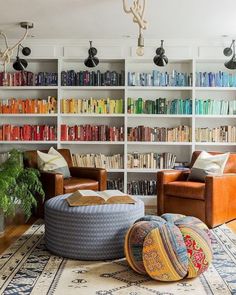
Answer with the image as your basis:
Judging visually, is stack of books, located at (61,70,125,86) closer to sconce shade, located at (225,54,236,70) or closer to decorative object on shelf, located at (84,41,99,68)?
decorative object on shelf, located at (84,41,99,68)

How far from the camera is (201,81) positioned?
6465 millimetres

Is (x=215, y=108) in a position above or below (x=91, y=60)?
below

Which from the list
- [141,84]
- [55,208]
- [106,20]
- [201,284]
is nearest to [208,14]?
[106,20]

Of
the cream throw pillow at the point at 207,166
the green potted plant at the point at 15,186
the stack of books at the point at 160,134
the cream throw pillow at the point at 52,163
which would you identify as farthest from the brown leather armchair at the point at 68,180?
the cream throw pillow at the point at 207,166

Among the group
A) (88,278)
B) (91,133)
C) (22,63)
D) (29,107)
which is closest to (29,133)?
(29,107)

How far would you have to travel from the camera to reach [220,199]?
16.6 feet

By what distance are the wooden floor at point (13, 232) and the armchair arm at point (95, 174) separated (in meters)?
0.89

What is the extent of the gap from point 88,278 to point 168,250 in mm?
641

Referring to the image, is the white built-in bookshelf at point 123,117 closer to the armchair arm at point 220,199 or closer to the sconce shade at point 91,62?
the sconce shade at point 91,62

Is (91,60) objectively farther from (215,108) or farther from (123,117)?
(215,108)

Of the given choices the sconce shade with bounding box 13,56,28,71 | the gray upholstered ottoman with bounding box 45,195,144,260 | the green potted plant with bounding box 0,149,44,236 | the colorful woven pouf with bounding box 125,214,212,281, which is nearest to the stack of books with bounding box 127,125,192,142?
the sconce shade with bounding box 13,56,28,71

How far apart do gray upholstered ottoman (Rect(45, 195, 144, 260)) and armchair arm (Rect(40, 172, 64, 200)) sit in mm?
1340

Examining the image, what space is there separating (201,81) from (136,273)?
3.82 m

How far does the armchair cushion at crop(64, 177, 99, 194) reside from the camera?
17.2 ft
